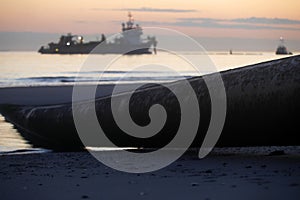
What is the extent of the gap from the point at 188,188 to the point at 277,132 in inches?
80.0

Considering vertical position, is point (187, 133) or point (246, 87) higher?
point (246, 87)

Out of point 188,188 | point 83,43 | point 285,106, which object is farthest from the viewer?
point 83,43

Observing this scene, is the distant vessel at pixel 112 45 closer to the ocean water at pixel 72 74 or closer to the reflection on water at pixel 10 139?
the ocean water at pixel 72 74

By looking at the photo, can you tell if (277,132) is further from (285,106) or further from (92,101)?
(92,101)

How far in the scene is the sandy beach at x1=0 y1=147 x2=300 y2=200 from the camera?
395 centimetres

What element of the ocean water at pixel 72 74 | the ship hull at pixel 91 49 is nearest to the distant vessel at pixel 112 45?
the ship hull at pixel 91 49

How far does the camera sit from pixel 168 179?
14.8 feet

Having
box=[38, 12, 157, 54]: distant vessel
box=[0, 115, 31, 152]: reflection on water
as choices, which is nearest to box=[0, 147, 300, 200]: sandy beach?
box=[0, 115, 31, 152]: reflection on water

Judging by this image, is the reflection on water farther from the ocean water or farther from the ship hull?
the ship hull

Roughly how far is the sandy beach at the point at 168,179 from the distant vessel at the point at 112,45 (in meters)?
112

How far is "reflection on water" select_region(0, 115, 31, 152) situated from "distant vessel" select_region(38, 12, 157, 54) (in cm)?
10755

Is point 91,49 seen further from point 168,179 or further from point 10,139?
point 168,179

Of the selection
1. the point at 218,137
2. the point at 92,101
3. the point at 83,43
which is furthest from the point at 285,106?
the point at 83,43

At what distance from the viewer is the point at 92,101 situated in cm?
772
